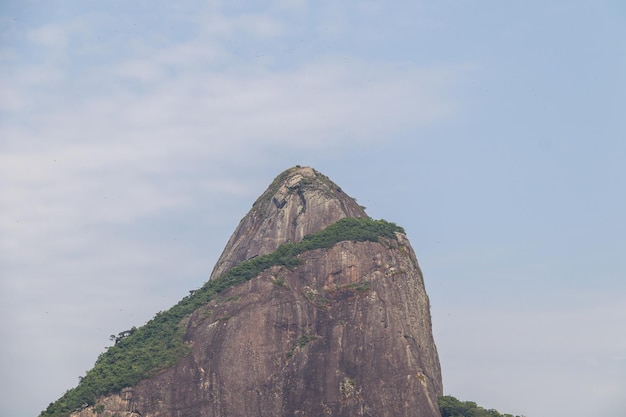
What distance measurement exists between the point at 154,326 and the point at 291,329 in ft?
58.8

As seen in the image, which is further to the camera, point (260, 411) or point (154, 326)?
point (154, 326)

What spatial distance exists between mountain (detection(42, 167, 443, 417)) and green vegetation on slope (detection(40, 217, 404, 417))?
0.54ft

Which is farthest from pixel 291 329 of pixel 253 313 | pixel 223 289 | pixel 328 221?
pixel 328 221

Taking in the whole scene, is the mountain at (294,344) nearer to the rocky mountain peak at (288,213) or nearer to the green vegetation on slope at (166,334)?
the green vegetation on slope at (166,334)

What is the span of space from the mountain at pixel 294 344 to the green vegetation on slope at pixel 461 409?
9.99ft

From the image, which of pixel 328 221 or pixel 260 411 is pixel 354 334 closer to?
pixel 260 411

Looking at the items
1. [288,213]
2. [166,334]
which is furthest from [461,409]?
[288,213]

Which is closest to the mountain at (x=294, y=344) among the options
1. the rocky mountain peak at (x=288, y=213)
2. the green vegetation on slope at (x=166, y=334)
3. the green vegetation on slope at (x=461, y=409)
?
the green vegetation on slope at (x=166, y=334)

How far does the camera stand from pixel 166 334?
11819 centimetres

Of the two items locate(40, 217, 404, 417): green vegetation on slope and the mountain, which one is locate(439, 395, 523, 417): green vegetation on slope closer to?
the mountain

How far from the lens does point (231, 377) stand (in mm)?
108500

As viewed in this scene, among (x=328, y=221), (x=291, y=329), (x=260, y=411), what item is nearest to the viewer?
(x=260, y=411)

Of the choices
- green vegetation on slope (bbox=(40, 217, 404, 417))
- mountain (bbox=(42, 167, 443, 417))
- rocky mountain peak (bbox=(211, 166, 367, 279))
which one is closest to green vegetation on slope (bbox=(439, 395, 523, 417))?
mountain (bbox=(42, 167, 443, 417))

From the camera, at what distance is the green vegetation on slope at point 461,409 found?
114 metres
